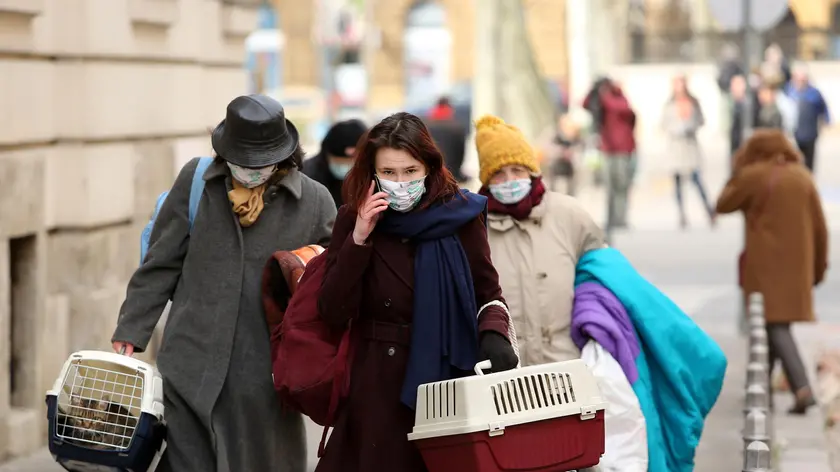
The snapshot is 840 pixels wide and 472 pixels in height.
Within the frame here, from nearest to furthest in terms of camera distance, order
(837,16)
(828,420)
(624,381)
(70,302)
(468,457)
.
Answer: (468,457), (624,381), (828,420), (70,302), (837,16)

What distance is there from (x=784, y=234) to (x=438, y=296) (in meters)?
5.75

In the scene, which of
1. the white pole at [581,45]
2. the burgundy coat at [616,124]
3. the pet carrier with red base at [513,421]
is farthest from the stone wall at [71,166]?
the white pole at [581,45]

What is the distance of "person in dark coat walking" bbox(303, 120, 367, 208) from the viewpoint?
28.5ft

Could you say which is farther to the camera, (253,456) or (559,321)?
(559,321)

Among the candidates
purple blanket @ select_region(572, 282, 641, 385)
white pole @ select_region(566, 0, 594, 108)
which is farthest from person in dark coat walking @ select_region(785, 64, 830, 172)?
purple blanket @ select_region(572, 282, 641, 385)

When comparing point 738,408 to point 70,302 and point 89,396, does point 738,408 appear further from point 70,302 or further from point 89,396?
point 89,396

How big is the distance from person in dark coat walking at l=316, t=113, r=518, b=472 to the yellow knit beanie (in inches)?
53.3

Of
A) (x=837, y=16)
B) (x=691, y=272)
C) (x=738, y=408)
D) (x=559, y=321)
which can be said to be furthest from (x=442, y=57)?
(x=559, y=321)

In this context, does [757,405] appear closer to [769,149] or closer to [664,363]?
[664,363]

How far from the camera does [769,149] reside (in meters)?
10.6

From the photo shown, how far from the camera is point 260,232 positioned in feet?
20.4

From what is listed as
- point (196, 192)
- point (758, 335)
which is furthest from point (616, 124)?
A: point (196, 192)

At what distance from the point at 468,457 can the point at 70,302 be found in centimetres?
531

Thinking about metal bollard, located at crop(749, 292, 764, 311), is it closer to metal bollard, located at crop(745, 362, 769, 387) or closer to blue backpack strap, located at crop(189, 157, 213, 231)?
metal bollard, located at crop(745, 362, 769, 387)
